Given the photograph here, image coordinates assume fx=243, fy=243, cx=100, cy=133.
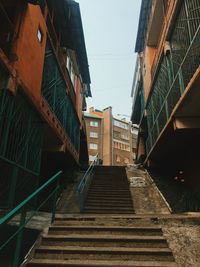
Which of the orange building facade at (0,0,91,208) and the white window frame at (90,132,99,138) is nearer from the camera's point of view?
the orange building facade at (0,0,91,208)

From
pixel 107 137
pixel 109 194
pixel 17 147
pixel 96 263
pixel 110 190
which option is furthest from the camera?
pixel 107 137

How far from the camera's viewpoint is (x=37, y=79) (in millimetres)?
7574

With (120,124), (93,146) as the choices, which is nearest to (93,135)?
(93,146)

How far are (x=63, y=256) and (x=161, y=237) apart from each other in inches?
71.3

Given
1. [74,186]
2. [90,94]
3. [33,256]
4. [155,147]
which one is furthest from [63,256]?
[90,94]

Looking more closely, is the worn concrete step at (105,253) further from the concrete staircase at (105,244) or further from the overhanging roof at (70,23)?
the overhanging roof at (70,23)

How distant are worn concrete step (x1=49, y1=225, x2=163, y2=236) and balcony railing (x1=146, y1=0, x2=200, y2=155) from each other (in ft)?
13.1

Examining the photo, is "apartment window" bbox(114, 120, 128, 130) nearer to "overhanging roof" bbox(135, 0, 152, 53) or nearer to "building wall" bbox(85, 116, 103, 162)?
"building wall" bbox(85, 116, 103, 162)

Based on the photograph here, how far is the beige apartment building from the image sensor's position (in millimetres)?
46281

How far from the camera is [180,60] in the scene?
7.65 metres

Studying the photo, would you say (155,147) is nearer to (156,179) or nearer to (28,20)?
(156,179)

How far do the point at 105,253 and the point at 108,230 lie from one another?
80cm

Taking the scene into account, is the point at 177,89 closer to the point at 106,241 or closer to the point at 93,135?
the point at 106,241

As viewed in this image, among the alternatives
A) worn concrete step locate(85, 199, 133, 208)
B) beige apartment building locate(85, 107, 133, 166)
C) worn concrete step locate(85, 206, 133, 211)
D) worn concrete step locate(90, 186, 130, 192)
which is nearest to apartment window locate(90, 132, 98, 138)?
beige apartment building locate(85, 107, 133, 166)
